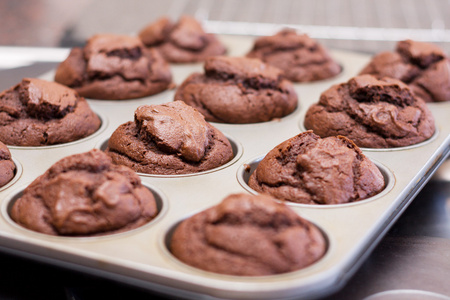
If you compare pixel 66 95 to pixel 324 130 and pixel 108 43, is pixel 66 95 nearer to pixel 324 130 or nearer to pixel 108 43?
pixel 108 43

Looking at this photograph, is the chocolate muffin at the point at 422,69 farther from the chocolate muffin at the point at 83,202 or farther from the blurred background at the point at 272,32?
the chocolate muffin at the point at 83,202

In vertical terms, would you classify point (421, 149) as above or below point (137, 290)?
below

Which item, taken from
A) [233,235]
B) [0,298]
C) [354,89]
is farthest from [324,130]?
[0,298]

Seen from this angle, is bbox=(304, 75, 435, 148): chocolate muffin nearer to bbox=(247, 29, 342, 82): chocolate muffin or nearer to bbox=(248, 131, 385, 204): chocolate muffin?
bbox=(248, 131, 385, 204): chocolate muffin

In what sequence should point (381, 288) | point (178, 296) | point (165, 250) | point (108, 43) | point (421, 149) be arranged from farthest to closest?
point (108, 43) < point (421, 149) < point (381, 288) < point (165, 250) < point (178, 296)

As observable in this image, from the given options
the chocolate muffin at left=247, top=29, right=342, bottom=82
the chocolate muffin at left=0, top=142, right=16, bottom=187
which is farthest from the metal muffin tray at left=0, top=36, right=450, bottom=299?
the chocolate muffin at left=247, top=29, right=342, bottom=82

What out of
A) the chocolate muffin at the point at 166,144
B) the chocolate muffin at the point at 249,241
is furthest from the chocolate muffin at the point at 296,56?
the chocolate muffin at the point at 249,241

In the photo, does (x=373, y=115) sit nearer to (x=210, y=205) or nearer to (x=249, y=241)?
(x=210, y=205)

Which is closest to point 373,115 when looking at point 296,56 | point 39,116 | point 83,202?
point 296,56
